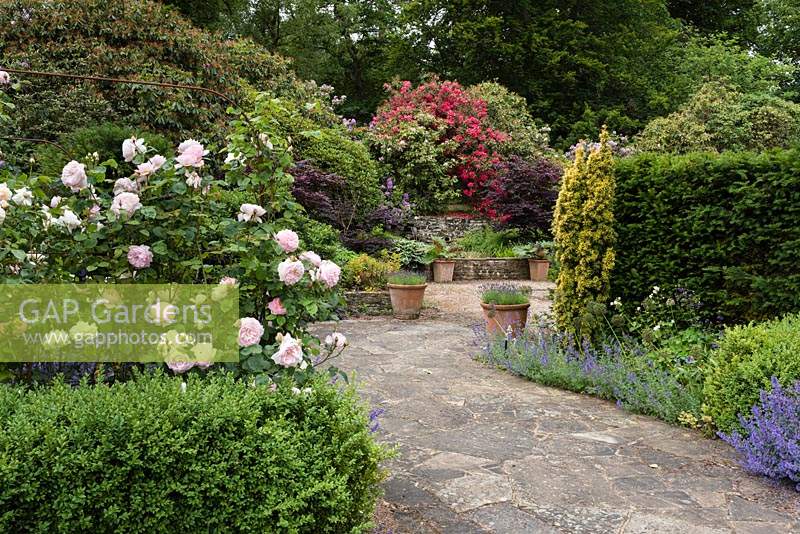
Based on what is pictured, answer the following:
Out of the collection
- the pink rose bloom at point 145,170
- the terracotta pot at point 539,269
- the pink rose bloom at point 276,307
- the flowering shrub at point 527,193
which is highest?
the flowering shrub at point 527,193

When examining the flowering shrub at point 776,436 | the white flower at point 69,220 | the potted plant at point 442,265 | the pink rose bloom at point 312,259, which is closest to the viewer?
the white flower at point 69,220

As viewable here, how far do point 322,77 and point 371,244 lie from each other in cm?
1298

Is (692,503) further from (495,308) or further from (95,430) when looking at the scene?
(495,308)

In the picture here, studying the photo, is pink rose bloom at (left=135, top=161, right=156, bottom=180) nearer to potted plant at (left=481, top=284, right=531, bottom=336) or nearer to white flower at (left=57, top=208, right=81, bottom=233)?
white flower at (left=57, top=208, right=81, bottom=233)

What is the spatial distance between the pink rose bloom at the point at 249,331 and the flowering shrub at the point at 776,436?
104 inches

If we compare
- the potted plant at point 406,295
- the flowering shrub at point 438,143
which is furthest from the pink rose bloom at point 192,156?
the flowering shrub at point 438,143

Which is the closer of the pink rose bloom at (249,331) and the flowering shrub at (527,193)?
the pink rose bloom at (249,331)

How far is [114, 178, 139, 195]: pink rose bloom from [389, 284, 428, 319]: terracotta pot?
5.79 metres

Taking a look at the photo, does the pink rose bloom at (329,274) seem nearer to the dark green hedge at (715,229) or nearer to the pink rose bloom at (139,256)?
the pink rose bloom at (139,256)

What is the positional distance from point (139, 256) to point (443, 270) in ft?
31.2

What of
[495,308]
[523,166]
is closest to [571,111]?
[523,166]

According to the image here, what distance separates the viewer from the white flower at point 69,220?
263cm

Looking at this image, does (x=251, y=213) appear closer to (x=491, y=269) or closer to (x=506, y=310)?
(x=506, y=310)

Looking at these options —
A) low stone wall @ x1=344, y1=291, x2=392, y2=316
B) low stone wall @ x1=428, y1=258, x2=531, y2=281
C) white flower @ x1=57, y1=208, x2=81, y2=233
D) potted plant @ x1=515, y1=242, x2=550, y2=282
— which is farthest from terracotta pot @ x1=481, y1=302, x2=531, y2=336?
potted plant @ x1=515, y1=242, x2=550, y2=282
